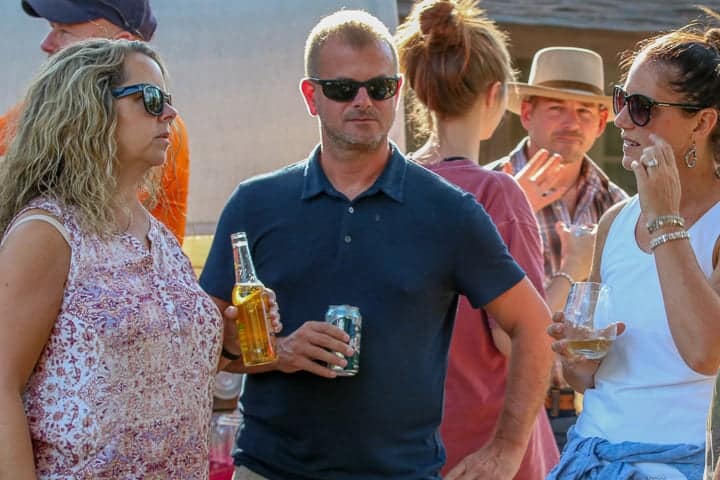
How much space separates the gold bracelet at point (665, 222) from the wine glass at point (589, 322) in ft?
0.75

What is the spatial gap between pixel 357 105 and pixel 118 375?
1131mm

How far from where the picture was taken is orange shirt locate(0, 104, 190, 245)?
374 cm

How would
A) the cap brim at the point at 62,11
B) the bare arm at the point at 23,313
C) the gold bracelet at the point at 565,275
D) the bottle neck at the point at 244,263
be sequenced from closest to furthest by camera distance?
the bare arm at the point at 23,313
the bottle neck at the point at 244,263
the cap brim at the point at 62,11
the gold bracelet at the point at 565,275

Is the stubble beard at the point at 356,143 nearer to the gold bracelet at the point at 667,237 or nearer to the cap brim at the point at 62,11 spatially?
the gold bracelet at the point at 667,237

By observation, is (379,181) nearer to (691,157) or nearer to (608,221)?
(608,221)

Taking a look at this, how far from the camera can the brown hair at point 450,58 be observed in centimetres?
405

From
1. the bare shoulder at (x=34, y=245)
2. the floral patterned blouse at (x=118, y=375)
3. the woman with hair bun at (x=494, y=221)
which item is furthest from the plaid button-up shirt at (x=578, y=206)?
the bare shoulder at (x=34, y=245)

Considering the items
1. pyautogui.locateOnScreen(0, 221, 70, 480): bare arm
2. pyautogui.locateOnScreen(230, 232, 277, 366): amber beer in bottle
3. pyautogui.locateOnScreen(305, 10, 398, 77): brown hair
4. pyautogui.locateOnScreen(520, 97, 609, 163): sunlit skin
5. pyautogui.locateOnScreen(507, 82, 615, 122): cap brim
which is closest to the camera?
pyautogui.locateOnScreen(0, 221, 70, 480): bare arm

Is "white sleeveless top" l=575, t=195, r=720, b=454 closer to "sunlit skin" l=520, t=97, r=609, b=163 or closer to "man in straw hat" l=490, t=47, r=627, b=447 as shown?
"man in straw hat" l=490, t=47, r=627, b=447

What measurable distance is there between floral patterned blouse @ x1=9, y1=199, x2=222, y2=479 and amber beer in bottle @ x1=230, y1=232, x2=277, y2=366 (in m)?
0.19

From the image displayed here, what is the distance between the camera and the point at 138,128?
3.00m

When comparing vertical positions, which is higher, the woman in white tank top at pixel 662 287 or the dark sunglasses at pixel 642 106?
the dark sunglasses at pixel 642 106

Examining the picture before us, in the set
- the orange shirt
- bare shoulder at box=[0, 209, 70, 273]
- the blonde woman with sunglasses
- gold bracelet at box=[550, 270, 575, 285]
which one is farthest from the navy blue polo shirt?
gold bracelet at box=[550, 270, 575, 285]

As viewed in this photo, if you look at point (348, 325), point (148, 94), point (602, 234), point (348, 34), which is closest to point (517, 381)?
point (602, 234)
